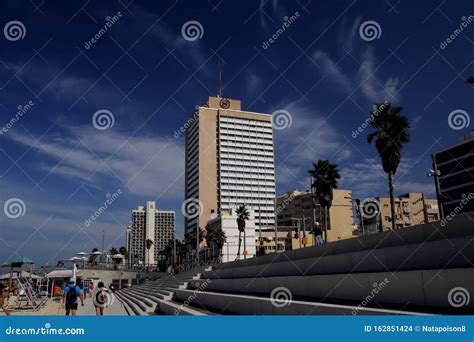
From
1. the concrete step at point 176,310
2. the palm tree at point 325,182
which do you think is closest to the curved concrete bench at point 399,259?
the concrete step at point 176,310

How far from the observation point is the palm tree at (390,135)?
32.2 m

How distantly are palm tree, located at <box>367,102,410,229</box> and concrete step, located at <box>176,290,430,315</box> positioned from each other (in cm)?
2311

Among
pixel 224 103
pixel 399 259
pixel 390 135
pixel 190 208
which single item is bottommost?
pixel 399 259

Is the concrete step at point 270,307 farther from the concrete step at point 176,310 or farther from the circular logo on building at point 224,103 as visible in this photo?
the circular logo on building at point 224,103

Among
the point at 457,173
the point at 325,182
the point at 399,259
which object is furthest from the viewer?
the point at 457,173

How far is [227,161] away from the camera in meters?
171

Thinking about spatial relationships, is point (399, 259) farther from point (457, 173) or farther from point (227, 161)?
point (227, 161)

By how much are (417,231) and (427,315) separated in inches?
132

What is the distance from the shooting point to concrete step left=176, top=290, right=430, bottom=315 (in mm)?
6820

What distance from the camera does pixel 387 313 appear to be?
6.21 meters

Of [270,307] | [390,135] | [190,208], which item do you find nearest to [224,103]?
[190,208]

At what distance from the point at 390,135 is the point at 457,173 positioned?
196 feet

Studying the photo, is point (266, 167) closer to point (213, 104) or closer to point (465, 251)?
point (213, 104)
